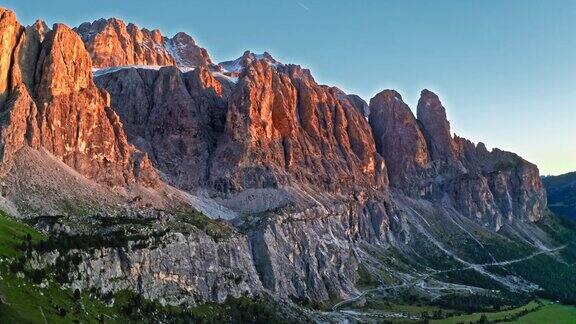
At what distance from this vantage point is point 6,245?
463ft

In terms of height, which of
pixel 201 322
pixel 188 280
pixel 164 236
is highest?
pixel 164 236

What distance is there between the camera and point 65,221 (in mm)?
178625

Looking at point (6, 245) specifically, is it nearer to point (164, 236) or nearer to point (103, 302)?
point (103, 302)

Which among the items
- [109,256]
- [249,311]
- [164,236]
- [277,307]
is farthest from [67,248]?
[277,307]

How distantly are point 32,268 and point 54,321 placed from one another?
24.3m

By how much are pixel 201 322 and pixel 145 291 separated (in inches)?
666

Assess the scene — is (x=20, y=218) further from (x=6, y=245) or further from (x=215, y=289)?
(x=215, y=289)

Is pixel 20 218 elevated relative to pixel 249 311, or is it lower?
elevated

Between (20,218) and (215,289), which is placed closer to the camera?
(20,218)

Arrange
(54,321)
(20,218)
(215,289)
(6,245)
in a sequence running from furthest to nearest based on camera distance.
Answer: (215,289) < (20,218) < (6,245) < (54,321)

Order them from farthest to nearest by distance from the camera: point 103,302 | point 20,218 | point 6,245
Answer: point 20,218 < point 103,302 < point 6,245

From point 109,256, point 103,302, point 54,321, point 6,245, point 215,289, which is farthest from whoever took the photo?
point 215,289

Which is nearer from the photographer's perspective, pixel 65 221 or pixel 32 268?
pixel 32 268

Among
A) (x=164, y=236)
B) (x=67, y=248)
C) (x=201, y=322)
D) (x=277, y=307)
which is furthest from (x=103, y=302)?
(x=277, y=307)
